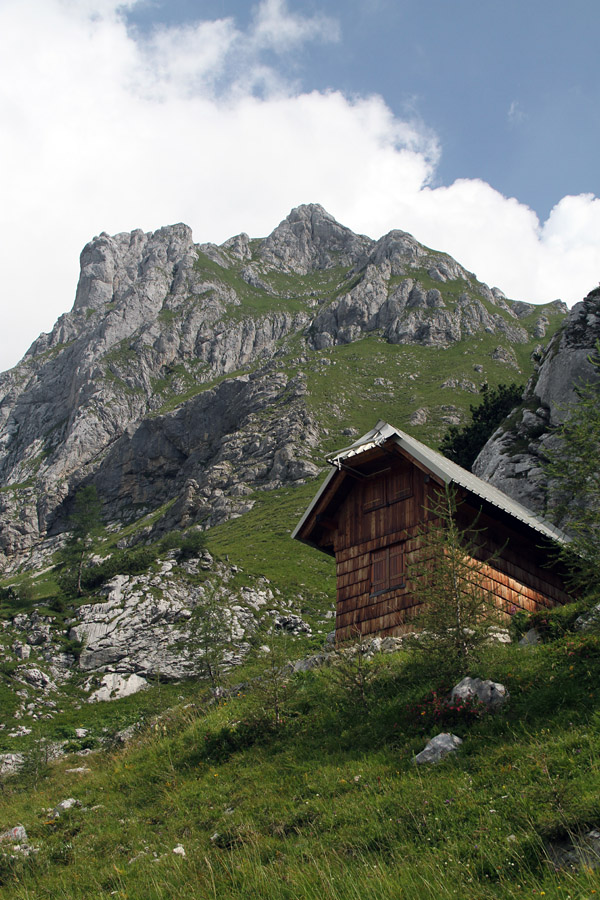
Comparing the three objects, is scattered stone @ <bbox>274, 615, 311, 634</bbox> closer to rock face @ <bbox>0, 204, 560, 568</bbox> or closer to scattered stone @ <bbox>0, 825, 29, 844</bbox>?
scattered stone @ <bbox>0, 825, 29, 844</bbox>

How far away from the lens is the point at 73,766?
66.8 feet

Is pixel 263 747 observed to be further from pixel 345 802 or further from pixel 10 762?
pixel 10 762

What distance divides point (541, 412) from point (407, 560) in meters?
21.4

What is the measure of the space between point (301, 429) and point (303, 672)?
103779 millimetres

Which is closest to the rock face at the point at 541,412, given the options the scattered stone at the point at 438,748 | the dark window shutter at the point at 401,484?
the dark window shutter at the point at 401,484

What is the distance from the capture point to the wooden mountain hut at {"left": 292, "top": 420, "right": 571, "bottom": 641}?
67.7ft

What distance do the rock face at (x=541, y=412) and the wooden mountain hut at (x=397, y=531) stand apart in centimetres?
1047

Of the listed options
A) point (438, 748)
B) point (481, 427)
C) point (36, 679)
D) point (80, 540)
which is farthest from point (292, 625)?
point (438, 748)

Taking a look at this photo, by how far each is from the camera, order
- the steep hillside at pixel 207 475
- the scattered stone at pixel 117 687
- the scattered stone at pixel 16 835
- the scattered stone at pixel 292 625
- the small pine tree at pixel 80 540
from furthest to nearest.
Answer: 1. the small pine tree at pixel 80 540
2. the scattered stone at pixel 292 625
3. the steep hillside at pixel 207 475
4. the scattered stone at pixel 117 687
5. the scattered stone at pixel 16 835

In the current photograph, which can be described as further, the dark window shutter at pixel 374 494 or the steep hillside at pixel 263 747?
the dark window shutter at pixel 374 494

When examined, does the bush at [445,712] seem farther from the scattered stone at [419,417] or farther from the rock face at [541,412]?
the scattered stone at [419,417]

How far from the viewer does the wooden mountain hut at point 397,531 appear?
2064cm

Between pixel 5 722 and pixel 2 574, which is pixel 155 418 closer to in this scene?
pixel 2 574

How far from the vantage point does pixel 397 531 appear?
21.6 m
